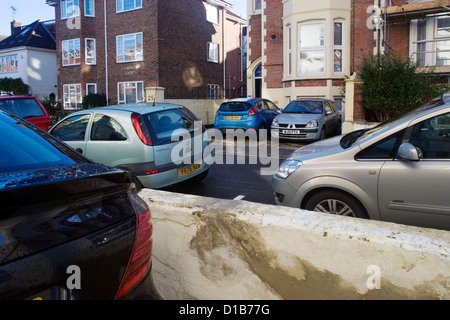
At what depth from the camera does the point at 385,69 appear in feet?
40.2

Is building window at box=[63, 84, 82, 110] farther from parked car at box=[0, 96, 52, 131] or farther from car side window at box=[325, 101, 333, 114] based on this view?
car side window at box=[325, 101, 333, 114]

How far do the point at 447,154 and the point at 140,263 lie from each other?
339 centimetres

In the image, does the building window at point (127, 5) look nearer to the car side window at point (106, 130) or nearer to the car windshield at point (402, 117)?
the car side window at point (106, 130)

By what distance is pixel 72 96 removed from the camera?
29.8 metres

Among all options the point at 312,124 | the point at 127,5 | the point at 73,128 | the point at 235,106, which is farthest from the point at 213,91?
the point at 73,128

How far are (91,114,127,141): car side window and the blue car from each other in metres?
8.48

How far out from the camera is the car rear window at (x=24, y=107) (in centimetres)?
1100

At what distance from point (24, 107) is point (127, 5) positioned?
16.9 m

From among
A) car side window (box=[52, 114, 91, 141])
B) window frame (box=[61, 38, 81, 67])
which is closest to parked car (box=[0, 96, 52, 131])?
car side window (box=[52, 114, 91, 141])

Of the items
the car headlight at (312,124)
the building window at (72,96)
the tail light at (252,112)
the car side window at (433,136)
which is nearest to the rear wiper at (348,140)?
the car side window at (433,136)

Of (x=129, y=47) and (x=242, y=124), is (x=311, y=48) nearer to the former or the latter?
(x=242, y=124)

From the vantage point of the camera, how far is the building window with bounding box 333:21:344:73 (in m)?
17.9
